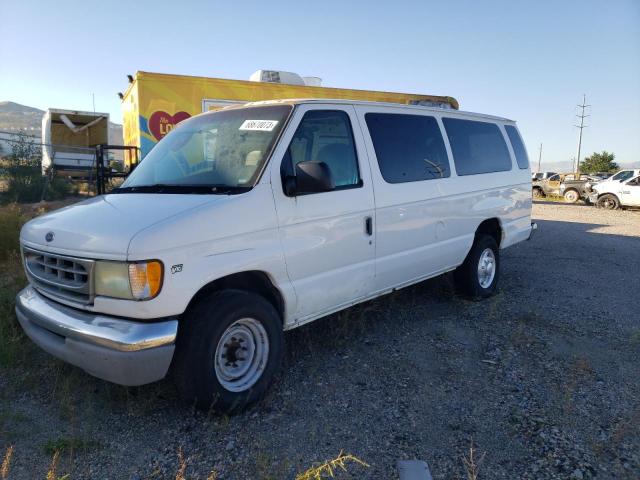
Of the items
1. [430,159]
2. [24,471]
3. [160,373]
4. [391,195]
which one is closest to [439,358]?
[391,195]

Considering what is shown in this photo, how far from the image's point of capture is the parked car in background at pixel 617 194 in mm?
19406

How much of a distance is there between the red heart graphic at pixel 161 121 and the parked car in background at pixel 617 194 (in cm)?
1846

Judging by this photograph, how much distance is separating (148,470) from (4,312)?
2.89 metres

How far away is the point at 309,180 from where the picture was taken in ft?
10.9

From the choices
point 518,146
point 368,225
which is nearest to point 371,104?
point 368,225

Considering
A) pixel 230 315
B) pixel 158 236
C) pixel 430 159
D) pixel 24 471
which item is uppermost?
pixel 430 159

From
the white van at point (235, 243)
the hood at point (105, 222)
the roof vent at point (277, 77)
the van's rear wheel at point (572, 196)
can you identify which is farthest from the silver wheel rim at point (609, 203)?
the hood at point (105, 222)

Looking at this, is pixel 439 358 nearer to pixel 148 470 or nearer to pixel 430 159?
pixel 430 159

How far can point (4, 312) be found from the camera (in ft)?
15.2

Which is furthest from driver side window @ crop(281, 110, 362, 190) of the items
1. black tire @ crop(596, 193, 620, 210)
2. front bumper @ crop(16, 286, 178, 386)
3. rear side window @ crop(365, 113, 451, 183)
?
black tire @ crop(596, 193, 620, 210)

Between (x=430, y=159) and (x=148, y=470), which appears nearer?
(x=148, y=470)

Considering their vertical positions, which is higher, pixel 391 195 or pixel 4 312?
pixel 391 195

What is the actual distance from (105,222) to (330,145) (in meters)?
1.83

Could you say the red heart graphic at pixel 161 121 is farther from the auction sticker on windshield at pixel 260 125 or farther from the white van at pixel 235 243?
the auction sticker on windshield at pixel 260 125
